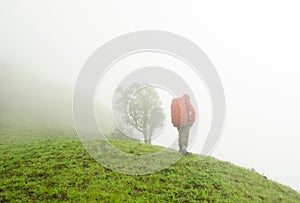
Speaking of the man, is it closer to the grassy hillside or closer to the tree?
the grassy hillside

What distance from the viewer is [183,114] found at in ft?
47.1

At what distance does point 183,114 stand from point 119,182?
202 inches

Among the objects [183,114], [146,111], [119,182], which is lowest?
[119,182]

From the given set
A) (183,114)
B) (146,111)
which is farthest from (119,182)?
(146,111)

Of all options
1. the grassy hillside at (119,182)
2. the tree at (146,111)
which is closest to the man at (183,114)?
the grassy hillside at (119,182)

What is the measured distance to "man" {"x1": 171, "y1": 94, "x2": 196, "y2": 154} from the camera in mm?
14320

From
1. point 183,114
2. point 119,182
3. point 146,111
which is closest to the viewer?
point 119,182

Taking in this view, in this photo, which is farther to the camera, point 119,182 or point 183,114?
point 183,114

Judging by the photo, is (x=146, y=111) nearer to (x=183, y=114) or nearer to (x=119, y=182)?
(x=183, y=114)

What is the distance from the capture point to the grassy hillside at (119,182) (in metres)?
10.6

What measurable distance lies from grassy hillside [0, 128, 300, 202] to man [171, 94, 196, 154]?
179 centimetres

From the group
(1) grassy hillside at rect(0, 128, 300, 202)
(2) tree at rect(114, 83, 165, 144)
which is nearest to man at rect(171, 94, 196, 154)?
(1) grassy hillside at rect(0, 128, 300, 202)

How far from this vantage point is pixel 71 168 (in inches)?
521

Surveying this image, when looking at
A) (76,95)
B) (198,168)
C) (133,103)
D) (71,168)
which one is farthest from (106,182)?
(133,103)
